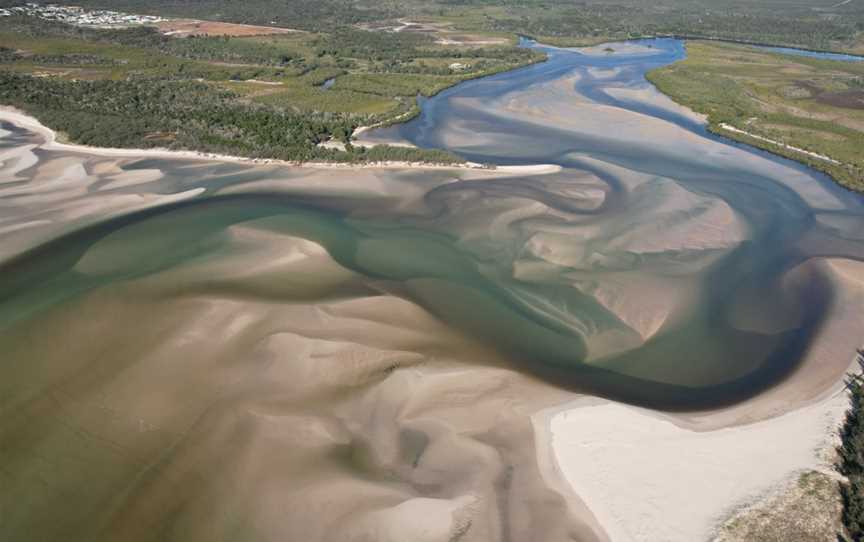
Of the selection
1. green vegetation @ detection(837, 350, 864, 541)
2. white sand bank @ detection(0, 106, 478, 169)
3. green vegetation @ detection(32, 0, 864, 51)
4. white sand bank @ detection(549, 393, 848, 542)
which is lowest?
white sand bank @ detection(549, 393, 848, 542)

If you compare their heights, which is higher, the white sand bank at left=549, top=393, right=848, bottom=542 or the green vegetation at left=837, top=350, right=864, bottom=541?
the green vegetation at left=837, top=350, right=864, bottom=541

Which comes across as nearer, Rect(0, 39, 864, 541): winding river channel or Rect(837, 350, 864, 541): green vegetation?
Rect(837, 350, 864, 541): green vegetation

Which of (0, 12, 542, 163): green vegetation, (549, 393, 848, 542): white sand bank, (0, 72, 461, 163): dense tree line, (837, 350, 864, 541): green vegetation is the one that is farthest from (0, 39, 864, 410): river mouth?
(0, 12, 542, 163): green vegetation

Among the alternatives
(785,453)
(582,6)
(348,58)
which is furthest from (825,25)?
(785,453)

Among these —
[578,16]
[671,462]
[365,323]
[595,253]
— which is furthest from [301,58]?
[671,462]

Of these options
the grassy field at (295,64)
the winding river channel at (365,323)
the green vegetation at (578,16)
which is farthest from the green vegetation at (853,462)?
the green vegetation at (578,16)

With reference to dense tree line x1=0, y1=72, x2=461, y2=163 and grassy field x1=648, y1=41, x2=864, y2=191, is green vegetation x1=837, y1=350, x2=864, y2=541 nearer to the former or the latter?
grassy field x1=648, y1=41, x2=864, y2=191

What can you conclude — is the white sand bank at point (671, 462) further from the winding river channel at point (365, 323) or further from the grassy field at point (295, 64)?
the grassy field at point (295, 64)
